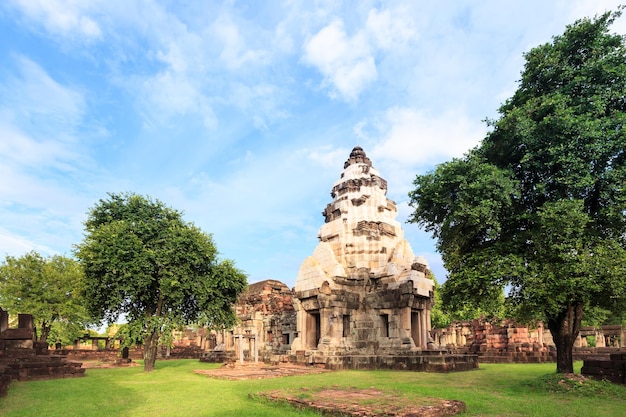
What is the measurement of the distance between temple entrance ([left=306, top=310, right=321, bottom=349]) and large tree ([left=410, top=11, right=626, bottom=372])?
33.2ft

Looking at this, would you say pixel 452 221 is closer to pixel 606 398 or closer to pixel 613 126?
pixel 613 126

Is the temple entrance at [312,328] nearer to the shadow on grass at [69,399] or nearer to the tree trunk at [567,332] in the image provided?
the shadow on grass at [69,399]

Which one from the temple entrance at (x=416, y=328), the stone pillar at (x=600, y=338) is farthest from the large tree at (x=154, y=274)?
the stone pillar at (x=600, y=338)

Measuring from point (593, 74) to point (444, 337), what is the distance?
74.6ft

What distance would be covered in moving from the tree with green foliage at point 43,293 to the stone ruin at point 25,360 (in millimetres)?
10269

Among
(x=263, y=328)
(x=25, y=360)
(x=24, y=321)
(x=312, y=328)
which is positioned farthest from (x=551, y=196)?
(x=24, y=321)

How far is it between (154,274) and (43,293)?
582 inches

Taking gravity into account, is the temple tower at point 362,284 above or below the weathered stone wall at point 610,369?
above

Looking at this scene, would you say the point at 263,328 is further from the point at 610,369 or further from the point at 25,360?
the point at 610,369

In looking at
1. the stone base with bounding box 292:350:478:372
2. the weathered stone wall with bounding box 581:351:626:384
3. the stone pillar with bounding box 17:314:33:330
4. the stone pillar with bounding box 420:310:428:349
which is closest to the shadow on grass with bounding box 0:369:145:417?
the stone pillar with bounding box 17:314:33:330

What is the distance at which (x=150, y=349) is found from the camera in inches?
758

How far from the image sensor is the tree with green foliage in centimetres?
2819

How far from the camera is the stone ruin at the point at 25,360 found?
1520 centimetres

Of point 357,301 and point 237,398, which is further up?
point 357,301
